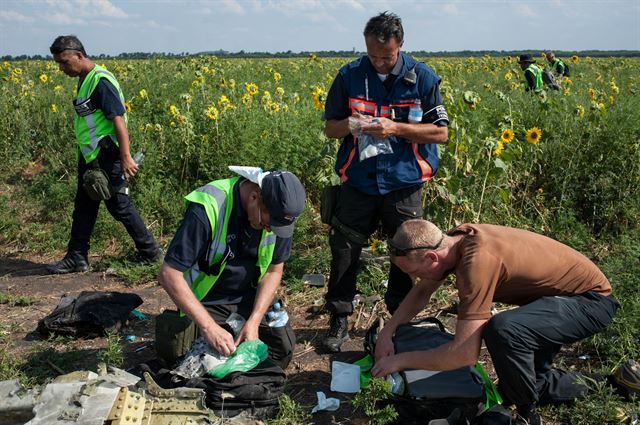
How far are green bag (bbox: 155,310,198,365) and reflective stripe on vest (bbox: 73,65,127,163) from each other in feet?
8.09

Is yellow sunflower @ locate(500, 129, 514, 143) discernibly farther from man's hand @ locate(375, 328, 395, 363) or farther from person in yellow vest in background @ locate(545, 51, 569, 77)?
person in yellow vest in background @ locate(545, 51, 569, 77)

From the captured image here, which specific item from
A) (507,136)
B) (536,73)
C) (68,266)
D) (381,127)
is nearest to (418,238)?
(381,127)

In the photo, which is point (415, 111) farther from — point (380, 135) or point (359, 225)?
point (359, 225)

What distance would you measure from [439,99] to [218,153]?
3.40 metres

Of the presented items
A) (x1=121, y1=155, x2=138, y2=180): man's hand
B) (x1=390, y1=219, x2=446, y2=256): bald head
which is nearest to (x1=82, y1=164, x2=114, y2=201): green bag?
(x1=121, y1=155, x2=138, y2=180): man's hand

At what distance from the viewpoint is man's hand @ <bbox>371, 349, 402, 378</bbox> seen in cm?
325

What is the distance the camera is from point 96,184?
5320 millimetres

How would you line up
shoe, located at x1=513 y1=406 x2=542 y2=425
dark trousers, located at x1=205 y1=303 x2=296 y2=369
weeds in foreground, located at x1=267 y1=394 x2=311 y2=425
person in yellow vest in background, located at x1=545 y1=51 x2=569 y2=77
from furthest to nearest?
person in yellow vest in background, located at x1=545 y1=51 x2=569 y2=77
dark trousers, located at x1=205 y1=303 x2=296 y2=369
weeds in foreground, located at x1=267 y1=394 x2=311 y2=425
shoe, located at x1=513 y1=406 x2=542 y2=425

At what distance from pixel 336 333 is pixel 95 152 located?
9.14 ft

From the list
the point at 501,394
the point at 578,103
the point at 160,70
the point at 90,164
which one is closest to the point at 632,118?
the point at 578,103

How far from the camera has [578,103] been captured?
23.3 ft

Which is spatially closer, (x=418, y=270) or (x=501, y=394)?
(x=418, y=270)

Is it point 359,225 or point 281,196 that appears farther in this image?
point 359,225

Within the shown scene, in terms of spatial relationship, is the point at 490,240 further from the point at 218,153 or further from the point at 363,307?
the point at 218,153
